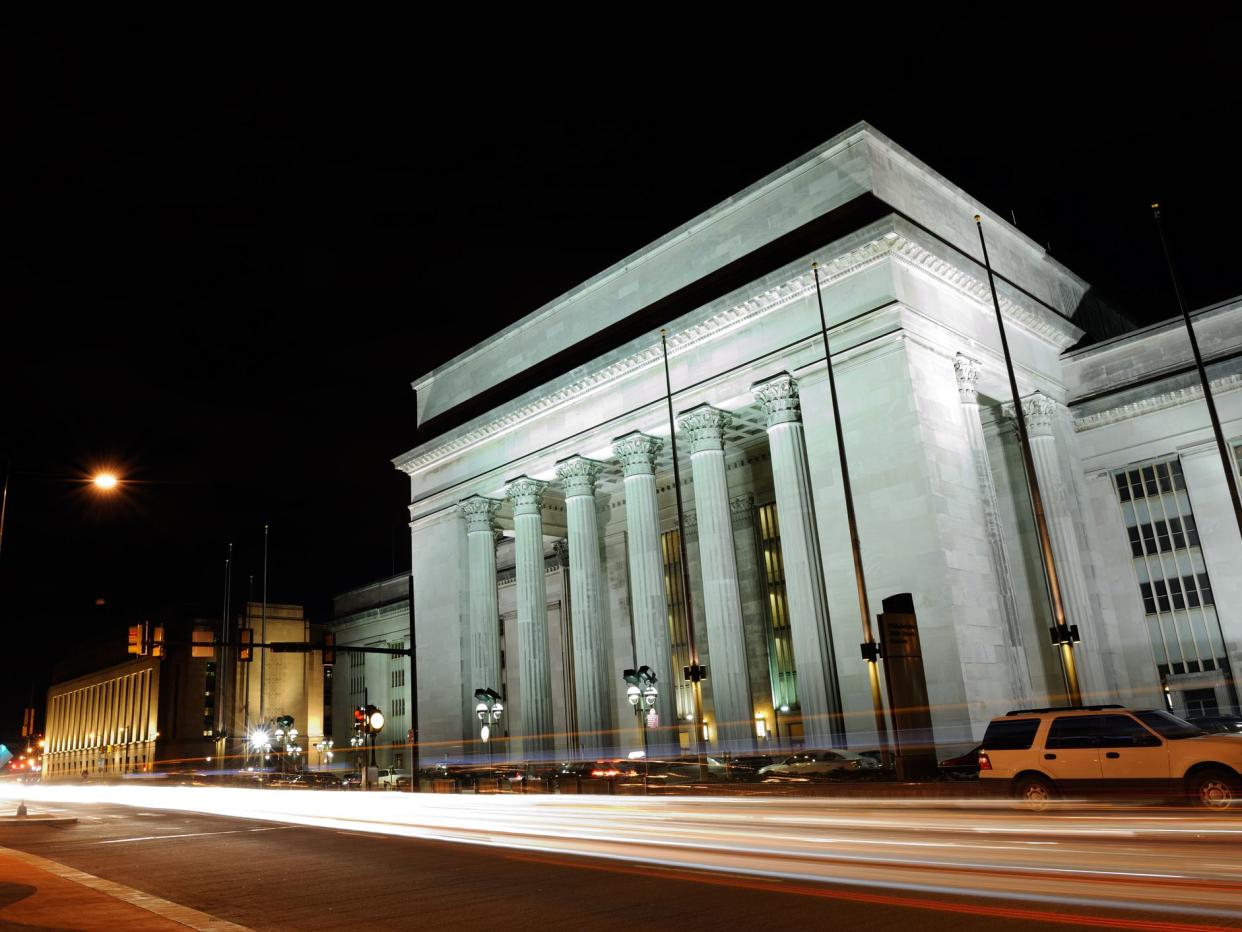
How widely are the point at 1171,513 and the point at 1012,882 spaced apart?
109 ft

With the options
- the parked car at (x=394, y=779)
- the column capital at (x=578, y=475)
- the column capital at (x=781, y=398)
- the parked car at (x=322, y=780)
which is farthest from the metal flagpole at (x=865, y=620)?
the parked car at (x=322, y=780)

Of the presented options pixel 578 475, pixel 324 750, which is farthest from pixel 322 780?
pixel 324 750

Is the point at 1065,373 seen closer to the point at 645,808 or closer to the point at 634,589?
the point at 634,589

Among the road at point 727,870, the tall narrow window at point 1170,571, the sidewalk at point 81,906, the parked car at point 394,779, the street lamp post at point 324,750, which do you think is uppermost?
the tall narrow window at point 1170,571

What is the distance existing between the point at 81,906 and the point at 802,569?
2613 centimetres

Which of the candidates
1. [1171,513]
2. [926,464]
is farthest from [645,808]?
[1171,513]

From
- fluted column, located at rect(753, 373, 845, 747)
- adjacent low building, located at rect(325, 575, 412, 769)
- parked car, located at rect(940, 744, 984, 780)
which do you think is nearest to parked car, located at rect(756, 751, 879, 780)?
fluted column, located at rect(753, 373, 845, 747)

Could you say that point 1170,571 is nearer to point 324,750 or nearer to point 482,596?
point 482,596

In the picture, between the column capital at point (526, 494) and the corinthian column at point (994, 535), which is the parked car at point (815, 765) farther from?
the column capital at point (526, 494)

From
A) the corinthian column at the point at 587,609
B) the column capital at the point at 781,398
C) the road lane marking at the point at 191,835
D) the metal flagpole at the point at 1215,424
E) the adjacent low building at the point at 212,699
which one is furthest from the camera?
the adjacent low building at the point at 212,699

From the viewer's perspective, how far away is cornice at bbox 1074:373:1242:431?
35844mm

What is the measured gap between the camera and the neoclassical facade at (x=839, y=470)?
32000 mm

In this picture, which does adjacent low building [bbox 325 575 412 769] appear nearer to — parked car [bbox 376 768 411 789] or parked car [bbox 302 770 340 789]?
parked car [bbox 302 770 340 789]

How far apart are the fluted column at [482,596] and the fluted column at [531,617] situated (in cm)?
215
